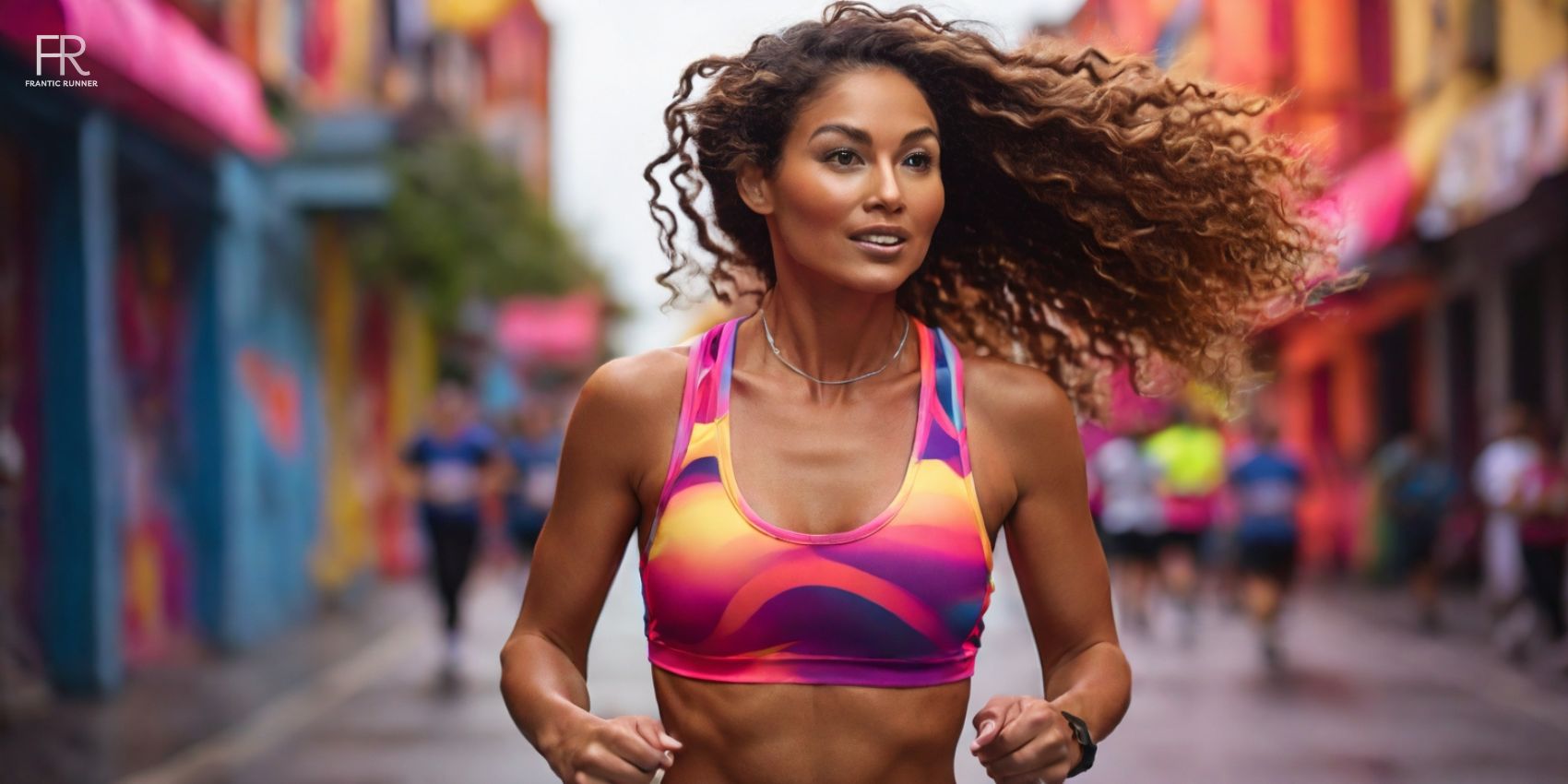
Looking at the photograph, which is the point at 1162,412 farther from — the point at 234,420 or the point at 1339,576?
the point at 1339,576

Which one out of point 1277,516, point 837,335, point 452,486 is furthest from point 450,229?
point 837,335

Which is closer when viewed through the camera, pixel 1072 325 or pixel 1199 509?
pixel 1072 325

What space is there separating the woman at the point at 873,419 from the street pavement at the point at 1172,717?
5.21m

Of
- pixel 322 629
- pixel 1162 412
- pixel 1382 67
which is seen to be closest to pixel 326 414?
pixel 322 629

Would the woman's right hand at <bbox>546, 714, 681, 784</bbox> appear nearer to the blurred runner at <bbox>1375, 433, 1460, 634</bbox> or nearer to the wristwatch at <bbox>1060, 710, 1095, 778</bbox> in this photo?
the wristwatch at <bbox>1060, 710, 1095, 778</bbox>

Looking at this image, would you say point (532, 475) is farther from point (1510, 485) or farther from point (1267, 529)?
point (1510, 485)

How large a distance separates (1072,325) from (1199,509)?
1180cm

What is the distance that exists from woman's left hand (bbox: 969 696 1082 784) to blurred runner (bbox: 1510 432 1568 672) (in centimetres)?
1100

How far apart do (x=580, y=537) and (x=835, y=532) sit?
40cm

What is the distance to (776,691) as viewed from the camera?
273 centimetres

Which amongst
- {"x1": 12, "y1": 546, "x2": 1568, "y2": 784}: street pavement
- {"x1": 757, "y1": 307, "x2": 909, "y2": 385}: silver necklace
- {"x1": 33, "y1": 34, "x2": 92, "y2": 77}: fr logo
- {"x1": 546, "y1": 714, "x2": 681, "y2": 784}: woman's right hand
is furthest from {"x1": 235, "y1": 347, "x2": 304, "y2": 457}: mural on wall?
{"x1": 546, "y1": 714, "x2": 681, "y2": 784}: woman's right hand

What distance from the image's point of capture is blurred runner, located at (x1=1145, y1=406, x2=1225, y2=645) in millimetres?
14805

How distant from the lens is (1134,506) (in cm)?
1509

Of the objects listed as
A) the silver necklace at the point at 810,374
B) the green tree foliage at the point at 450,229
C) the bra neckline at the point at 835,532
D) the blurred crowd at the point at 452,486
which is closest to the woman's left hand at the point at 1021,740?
the bra neckline at the point at 835,532
